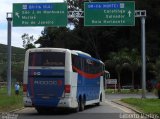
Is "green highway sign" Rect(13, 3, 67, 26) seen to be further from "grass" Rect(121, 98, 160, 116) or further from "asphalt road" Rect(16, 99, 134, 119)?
"asphalt road" Rect(16, 99, 134, 119)

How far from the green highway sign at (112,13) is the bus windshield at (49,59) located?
14.0 m

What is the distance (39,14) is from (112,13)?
569cm

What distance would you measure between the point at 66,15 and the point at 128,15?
4829 millimetres

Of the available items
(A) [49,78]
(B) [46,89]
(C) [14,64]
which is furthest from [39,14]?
(C) [14,64]

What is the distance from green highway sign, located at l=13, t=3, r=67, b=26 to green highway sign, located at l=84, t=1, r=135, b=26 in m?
2.08

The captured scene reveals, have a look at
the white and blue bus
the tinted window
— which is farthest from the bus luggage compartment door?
the tinted window

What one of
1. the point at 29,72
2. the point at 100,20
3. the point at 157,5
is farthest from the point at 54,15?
the point at 157,5

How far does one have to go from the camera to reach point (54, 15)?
3984 cm

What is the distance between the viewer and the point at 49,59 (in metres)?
26.6

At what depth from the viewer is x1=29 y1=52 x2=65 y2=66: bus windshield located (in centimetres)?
2645

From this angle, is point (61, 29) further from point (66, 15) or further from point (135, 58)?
point (66, 15)

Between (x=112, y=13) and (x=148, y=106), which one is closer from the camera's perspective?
(x=148, y=106)

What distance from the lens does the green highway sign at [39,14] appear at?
3981 centimetres

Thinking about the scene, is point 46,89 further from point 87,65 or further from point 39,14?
point 39,14
